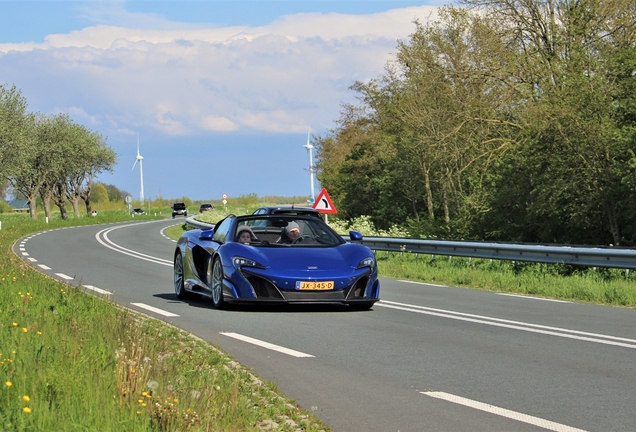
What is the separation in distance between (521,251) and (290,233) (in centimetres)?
723

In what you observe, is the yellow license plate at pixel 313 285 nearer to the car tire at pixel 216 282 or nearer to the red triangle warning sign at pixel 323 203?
the car tire at pixel 216 282

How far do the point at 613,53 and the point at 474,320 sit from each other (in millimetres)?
17579

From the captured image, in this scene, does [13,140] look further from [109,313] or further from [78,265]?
[109,313]

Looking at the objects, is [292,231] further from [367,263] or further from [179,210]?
[179,210]

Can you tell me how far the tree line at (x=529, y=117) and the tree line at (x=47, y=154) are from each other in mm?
40740

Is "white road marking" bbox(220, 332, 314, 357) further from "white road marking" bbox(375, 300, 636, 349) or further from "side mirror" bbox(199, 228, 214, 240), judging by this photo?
"side mirror" bbox(199, 228, 214, 240)

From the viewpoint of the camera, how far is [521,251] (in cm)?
1852

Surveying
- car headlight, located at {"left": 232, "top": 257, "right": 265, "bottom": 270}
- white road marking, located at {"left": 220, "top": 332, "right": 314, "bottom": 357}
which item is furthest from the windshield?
white road marking, located at {"left": 220, "top": 332, "right": 314, "bottom": 357}

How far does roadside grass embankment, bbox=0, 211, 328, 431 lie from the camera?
189 inches

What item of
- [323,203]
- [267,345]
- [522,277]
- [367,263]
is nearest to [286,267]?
[367,263]

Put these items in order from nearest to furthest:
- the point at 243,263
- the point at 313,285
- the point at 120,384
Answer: the point at 120,384 < the point at 313,285 < the point at 243,263

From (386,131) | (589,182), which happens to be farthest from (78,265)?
(386,131)

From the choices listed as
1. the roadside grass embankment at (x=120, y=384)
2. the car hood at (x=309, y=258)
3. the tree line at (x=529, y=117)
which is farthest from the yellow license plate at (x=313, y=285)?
the tree line at (x=529, y=117)

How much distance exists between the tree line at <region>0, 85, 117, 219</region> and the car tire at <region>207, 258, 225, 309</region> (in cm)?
6474
